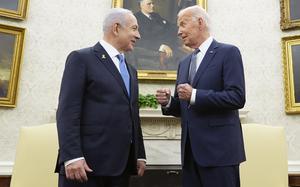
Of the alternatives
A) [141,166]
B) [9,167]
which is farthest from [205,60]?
[9,167]

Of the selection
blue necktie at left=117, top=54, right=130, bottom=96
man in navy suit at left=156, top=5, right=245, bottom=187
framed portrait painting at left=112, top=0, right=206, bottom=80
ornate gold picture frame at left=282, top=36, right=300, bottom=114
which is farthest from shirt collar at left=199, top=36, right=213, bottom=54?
ornate gold picture frame at left=282, top=36, right=300, bottom=114

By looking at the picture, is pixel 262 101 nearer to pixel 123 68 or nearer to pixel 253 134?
pixel 253 134

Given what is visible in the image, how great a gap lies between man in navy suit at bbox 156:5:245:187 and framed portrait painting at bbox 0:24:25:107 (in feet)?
8.33

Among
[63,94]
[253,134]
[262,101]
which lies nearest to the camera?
[63,94]

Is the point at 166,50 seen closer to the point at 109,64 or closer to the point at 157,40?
the point at 157,40

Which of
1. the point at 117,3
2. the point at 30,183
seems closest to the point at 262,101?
the point at 117,3

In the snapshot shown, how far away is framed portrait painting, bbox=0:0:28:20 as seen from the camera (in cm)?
392

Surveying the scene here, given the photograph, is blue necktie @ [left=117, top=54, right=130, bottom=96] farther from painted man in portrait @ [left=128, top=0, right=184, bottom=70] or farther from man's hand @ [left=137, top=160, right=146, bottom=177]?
painted man in portrait @ [left=128, top=0, right=184, bottom=70]

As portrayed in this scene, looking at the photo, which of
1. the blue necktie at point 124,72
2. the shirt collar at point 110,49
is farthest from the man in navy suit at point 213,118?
the shirt collar at point 110,49

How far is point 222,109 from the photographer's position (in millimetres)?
1717

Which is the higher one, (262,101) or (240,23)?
(240,23)

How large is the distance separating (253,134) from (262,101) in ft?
4.71

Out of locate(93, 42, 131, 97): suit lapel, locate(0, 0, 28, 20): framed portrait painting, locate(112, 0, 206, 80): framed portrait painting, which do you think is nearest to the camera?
locate(93, 42, 131, 97): suit lapel

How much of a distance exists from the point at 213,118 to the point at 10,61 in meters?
3.02
